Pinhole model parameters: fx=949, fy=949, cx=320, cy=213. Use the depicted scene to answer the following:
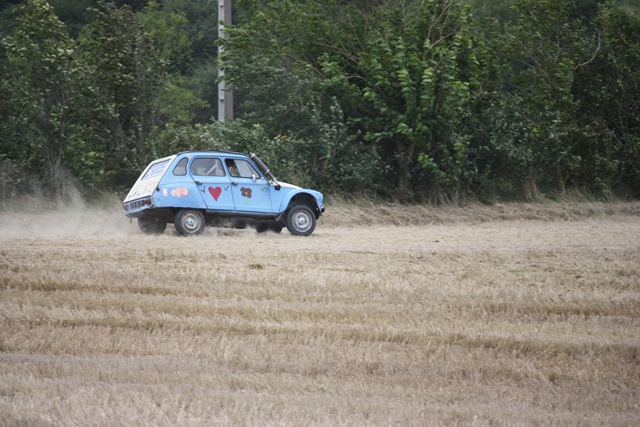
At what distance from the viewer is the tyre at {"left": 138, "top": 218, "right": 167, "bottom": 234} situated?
1814 centimetres

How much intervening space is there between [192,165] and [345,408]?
12.5 m

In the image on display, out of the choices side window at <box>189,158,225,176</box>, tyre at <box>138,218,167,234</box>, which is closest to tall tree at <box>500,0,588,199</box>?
side window at <box>189,158,225,176</box>

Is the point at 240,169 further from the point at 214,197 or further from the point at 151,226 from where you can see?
the point at 151,226

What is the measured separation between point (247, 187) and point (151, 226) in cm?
206

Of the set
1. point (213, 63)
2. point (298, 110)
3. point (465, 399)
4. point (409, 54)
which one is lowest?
point (465, 399)

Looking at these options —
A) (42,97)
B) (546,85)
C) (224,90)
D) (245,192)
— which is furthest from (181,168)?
(546,85)

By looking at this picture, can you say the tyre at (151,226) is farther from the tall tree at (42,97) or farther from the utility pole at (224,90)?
the utility pole at (224,90)

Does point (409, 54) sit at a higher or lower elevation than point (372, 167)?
higher

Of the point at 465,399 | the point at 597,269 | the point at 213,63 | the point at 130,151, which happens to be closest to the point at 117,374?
the point at 465,399

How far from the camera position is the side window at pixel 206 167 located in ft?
57.5

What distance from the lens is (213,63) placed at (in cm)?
5531

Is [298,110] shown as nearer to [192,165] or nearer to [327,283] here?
[192,165]

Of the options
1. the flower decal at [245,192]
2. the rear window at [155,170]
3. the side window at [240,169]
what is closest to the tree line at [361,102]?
the rear window at [155,170]

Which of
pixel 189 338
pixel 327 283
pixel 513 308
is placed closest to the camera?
pixel 189 338
